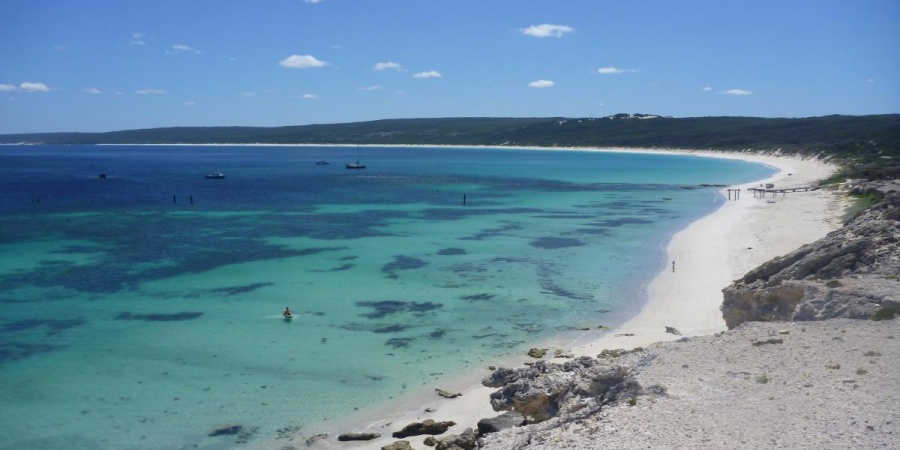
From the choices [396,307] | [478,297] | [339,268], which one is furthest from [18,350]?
[478,297]

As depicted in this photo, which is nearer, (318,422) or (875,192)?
(318,422)

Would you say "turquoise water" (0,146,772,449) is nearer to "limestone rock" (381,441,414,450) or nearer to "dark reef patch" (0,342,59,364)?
"dark reef patch" (0,342,59,364)

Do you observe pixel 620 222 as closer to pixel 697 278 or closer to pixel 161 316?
pixel 697 278

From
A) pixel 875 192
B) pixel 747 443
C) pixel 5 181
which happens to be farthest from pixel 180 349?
pixel 5 181

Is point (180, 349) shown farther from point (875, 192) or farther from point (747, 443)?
point (875, 192)

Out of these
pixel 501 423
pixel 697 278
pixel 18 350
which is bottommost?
pixel 18 350

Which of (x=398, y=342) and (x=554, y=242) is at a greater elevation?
(x=554, y=242)
